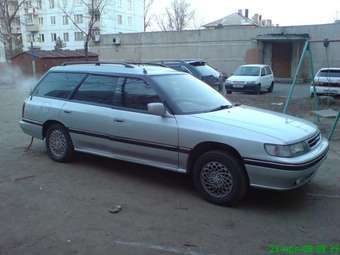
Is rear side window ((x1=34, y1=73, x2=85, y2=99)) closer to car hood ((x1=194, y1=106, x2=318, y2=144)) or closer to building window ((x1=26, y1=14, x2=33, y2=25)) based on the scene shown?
car hood ((x1=194, y1=106, x2=318, y2=144))

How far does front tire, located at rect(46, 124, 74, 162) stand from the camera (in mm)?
6641

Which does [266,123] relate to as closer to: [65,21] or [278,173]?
[278,173]

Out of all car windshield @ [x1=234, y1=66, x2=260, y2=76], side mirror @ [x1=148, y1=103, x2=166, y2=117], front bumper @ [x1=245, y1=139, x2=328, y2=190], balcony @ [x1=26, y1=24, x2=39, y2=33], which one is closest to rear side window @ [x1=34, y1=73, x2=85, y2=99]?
side mirror @ [x1=148, y1=103, x2=166, y2=117]

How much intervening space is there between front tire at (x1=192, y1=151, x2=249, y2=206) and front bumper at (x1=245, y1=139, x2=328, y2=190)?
0.14 metres

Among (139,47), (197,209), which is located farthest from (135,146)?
(139,47)

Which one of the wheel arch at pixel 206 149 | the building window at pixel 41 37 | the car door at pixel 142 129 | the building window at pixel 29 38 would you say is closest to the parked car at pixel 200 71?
the car door at pixel 142 129

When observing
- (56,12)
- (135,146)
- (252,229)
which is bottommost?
(252,229)

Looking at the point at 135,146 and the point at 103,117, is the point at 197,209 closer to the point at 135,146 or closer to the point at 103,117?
the point at 135,146

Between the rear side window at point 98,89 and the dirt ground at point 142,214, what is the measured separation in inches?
43.3

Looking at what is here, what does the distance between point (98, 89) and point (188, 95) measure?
4.64 ft

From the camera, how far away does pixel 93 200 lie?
203 inches

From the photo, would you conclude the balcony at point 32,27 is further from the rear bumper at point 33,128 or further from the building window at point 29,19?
the rear bumper at point 33,128

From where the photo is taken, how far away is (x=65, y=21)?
212 feet

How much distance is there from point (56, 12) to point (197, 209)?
218 ft
